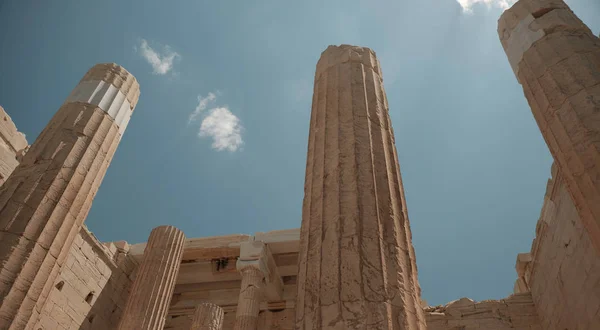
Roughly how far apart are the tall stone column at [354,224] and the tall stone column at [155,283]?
23.2 feet

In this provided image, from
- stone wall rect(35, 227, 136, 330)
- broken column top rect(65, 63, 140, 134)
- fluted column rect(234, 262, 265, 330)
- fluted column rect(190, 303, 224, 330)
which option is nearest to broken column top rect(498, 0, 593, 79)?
broken column top rect(65, 63, 140, 134)

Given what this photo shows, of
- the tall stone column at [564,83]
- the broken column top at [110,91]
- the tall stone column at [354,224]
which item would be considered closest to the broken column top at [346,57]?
the tall stone column at [354,224]

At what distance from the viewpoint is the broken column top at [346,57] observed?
8133mm

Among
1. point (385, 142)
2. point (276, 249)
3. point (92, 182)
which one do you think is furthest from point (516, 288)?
point (92, 182)

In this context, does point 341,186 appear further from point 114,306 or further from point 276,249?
point 114,306

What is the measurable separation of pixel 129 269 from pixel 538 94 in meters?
14.4

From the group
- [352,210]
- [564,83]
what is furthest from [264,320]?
[564,83]

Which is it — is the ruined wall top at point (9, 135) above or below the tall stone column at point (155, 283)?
above

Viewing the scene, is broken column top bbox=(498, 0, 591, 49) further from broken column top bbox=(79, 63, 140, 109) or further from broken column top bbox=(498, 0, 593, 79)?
broken column top bbox=(79, 63, 140, 109)

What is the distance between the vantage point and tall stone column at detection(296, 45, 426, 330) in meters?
4.43

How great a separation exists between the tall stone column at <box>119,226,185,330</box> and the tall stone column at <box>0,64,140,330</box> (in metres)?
4.80

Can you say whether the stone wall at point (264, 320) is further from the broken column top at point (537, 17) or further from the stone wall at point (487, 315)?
the broken column top at point (537, 17)

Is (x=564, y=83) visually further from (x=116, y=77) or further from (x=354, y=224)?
(x=116, y=77)

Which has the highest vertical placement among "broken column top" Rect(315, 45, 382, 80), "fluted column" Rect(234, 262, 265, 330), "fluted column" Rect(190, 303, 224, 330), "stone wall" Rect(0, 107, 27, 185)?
"stone wall" Rect(0, 107, 27, 185)
